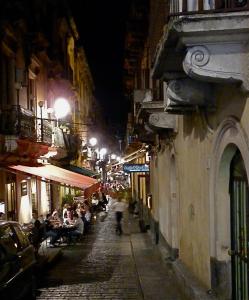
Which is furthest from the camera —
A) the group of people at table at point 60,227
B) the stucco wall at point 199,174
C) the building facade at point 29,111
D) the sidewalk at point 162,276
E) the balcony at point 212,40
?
the group of people at table at point 60,227

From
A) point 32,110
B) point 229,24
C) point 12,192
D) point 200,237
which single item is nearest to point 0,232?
point 200,237

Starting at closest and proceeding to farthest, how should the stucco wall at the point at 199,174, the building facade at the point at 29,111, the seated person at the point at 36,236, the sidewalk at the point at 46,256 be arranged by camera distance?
the stucco wall at the point at 199,174 → the sidewalk at the point at 46,256 → the seated person at the point at 36,236 → the building facade at the point at 29,111

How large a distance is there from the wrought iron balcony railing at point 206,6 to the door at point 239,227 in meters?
2.27

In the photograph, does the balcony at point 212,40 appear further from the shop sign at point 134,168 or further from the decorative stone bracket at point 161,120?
the shop sign at point 134,168

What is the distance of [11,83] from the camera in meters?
20.8

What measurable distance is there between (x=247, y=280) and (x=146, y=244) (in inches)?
531

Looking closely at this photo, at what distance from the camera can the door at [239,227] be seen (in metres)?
7.98

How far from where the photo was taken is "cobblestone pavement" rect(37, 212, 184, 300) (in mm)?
12595

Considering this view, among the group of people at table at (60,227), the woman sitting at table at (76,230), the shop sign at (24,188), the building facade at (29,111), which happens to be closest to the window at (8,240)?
the building facade at (29,111)

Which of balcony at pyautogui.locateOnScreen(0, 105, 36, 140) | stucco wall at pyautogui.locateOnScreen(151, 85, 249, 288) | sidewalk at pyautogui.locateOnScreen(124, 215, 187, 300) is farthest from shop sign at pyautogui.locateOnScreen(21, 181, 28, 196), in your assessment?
stucco wall at pyautogui.locateOnScreen(151, 85, 249, 288)

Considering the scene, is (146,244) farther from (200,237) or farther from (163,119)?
(200,237)

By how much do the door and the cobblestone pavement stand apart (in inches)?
134

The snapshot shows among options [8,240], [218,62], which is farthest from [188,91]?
[8,240]

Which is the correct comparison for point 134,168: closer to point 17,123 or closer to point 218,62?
point 17,123
